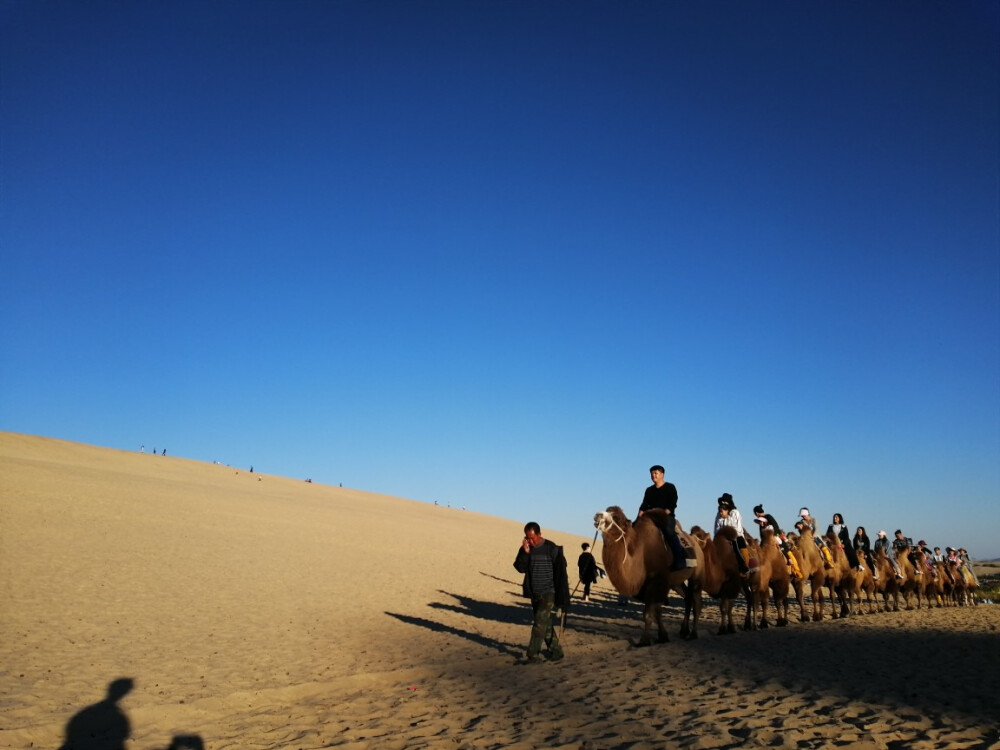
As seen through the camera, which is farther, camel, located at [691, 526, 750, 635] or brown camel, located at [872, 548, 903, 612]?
brown camel, located at [872, 548, 903, 612]

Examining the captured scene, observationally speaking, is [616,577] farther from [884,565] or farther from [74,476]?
[74,476]

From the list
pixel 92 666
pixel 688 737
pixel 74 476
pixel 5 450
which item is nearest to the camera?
pixel 688 737

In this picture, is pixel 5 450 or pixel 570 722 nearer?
pixel 570 722

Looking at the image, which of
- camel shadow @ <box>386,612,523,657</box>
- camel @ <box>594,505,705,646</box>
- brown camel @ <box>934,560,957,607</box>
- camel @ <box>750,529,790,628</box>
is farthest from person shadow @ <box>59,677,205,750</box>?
brown camel @ <box>934,560,957,607</box>

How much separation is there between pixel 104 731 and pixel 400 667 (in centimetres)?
516

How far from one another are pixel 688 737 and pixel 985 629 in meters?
13.3

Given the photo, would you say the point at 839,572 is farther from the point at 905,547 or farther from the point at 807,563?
the point at 905,547

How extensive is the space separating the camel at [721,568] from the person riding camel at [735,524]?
177 mm

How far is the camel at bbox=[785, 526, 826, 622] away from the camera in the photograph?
53.4 feet

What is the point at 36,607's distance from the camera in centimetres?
1583

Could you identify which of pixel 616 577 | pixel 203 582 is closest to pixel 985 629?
pixel 616 577

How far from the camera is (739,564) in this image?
47.4 ft

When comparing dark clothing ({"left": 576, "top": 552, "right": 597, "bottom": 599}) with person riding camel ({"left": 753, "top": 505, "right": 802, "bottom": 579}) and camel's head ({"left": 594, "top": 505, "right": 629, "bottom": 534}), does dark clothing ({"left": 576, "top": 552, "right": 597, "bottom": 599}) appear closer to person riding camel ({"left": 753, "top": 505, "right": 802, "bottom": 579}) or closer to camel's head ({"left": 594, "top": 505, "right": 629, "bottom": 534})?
person riding camel ({"left": 753, "top": 505, "right": 802, "bottom": 579})

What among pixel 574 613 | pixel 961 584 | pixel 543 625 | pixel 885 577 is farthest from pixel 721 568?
pixel 961 584
